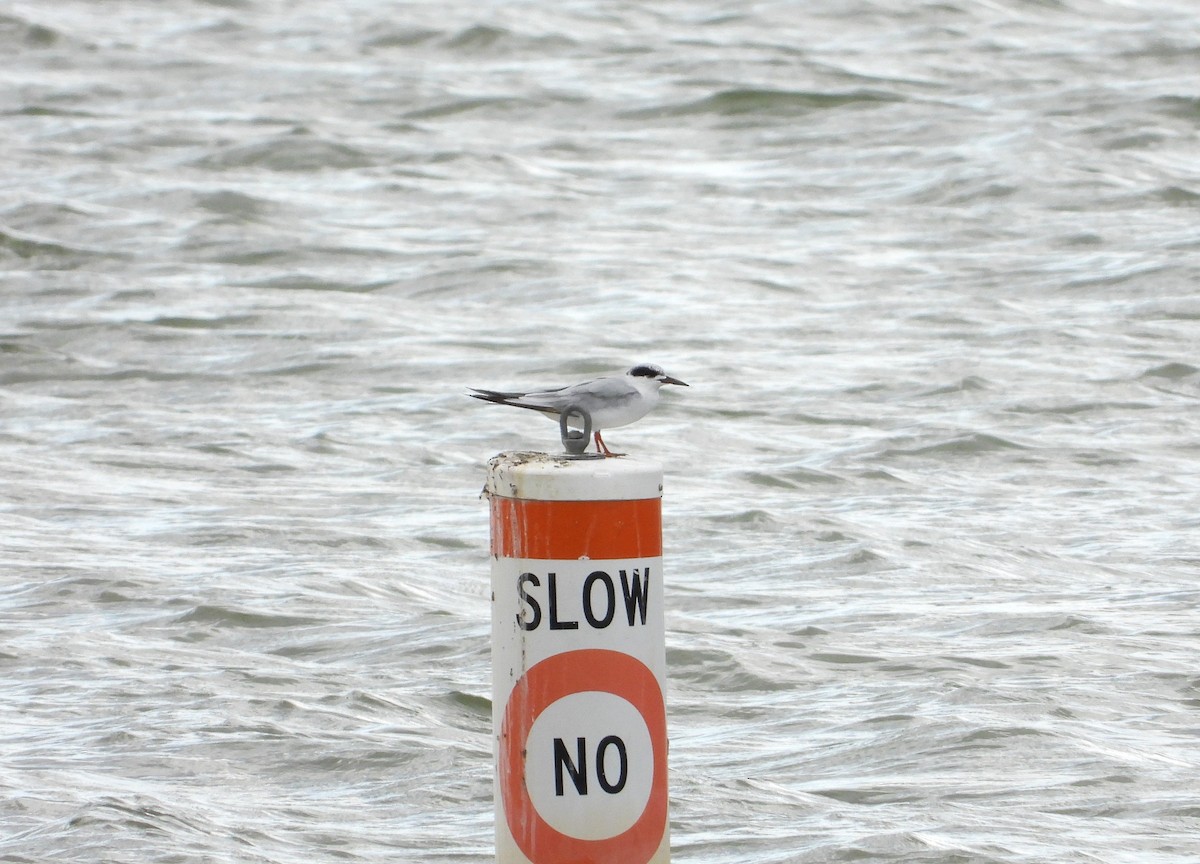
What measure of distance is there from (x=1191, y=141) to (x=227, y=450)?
12.3m

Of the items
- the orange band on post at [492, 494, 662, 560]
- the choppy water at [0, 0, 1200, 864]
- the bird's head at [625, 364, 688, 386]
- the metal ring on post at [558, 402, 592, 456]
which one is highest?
the metal ring on post at [558, 402, 592, 456]

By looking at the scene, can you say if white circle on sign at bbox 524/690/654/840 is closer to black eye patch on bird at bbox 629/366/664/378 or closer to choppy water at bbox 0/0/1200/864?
black eye patch on bird at bbox 629/366/664/378

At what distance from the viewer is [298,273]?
1620cm

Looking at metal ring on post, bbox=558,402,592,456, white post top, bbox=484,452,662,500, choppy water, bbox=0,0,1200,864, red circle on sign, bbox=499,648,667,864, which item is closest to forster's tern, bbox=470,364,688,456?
metal ring on post, bbox=558,402,592,456

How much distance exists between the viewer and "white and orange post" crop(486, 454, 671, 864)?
3924 mm

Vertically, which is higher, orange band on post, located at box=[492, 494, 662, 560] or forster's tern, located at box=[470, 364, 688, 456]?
forster's tern, located at box=[470, 364, 688, 456]

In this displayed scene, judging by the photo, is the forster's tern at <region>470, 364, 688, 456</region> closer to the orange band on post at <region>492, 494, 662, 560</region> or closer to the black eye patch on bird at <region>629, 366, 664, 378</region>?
the black eye patch on bird at <region>629, 366, 664, 378</region>

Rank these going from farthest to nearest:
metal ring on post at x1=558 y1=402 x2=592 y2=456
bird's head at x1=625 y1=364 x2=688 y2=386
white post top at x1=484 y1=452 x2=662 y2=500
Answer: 1. bird's head at x1=625 y1=364 x2=688 y2=386
2. metal ring on post at x1=558 y1=402 x2=592 y2=456
3. white post top at x1=484 y1=452 x2=662 y2=500

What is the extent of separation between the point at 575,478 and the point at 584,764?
21.9 inches

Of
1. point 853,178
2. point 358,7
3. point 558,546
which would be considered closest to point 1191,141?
point 853,178

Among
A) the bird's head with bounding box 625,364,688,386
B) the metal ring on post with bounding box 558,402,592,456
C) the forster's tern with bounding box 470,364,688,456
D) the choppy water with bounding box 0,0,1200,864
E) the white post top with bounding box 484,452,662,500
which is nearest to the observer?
the white post top with bounding box 484,452,662,500

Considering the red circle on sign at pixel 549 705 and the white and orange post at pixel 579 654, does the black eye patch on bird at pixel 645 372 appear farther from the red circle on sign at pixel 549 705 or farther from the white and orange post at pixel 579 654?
the red circle on sign at pixel 549 705

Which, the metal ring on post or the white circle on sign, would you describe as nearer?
the white circle on sign

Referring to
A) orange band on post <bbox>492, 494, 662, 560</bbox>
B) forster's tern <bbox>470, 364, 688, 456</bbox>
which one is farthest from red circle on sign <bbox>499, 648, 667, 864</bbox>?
forster's tern <bbox>470, 364, 688, 456</bbox>
